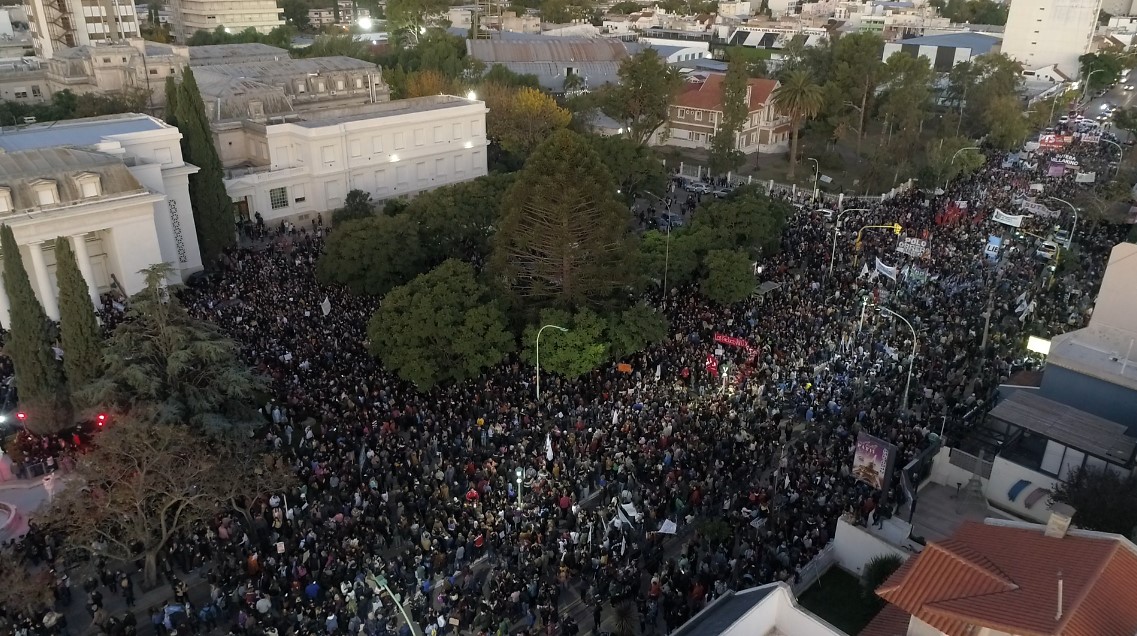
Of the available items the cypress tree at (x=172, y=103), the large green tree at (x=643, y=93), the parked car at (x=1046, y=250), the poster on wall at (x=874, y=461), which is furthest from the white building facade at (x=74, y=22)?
the poster on wall at (x=874, y=461)

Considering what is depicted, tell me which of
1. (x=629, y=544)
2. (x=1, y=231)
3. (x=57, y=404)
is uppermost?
(x=1, y=231)

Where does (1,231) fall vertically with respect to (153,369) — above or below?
above

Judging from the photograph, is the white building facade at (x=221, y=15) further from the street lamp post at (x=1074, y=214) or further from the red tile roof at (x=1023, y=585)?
the red tile roof at (x=1023, y=585)

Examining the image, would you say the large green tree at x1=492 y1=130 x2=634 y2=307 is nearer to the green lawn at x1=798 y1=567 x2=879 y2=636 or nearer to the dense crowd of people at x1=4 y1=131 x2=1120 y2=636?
the dense crowd of people at x1=4 y1=131 x2=1120 y2=636

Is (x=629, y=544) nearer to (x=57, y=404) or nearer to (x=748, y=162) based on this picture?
(x=57, y=404)

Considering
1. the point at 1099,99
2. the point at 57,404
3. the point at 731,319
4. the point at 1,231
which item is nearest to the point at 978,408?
the point at 731,319

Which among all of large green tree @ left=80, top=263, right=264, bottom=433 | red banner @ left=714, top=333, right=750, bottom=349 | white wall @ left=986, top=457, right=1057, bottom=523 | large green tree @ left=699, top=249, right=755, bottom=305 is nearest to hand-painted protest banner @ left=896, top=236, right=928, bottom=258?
large green tree @ left=699, top=249, right=755, bottom=305

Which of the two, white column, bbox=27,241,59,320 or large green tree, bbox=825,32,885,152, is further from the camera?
large green tree, bbox=825,32,885,152
